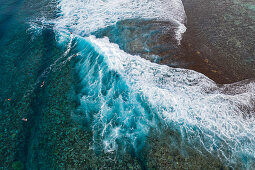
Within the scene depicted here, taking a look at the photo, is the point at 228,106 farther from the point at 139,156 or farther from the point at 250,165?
the point at 139,156

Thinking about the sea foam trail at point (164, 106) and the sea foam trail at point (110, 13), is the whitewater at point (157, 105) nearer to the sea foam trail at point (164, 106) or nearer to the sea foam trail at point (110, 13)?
the sea foam trail at point (164, 106)

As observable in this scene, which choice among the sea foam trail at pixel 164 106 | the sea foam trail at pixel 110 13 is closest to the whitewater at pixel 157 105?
the sea foam trail at pixel 164 106

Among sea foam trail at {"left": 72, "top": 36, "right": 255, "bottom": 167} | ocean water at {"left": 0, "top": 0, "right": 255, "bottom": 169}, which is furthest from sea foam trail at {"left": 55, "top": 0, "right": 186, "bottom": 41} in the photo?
sea foam trail at {"left": 72, "top": 36, "right": 255, "bottom": 167}

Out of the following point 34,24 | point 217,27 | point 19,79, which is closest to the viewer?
point 19,79

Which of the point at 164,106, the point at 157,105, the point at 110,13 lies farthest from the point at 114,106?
the point at 110,13

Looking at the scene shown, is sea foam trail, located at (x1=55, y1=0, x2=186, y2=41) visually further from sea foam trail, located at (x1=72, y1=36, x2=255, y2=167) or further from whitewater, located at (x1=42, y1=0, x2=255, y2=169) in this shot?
sea foam trail, located at (x1=72, y1=36, x2=255, y2=167)

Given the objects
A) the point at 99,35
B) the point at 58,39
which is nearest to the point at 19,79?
the point at 58,39

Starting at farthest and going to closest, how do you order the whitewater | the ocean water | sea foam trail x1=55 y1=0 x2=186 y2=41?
sea foam trail x1=55 y1=0 x2=186 y2=41 → the whitewater → the ocean water
